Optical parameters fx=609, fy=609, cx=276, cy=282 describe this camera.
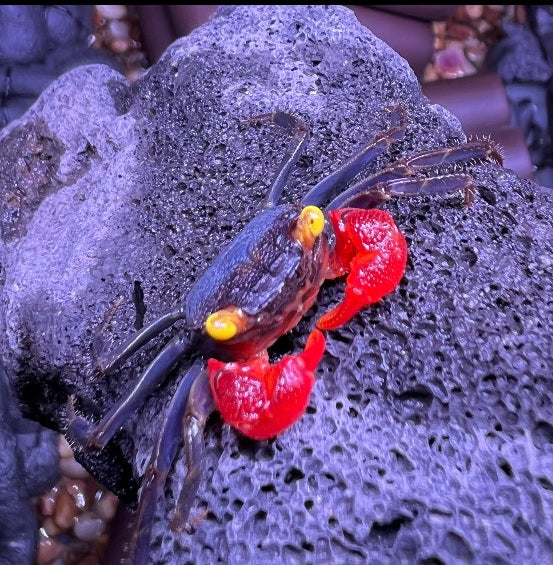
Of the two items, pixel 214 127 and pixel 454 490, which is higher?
pixel 214 127

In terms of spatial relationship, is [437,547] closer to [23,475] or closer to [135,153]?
[135,153]

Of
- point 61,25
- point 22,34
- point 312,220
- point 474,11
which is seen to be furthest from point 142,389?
point 474,11

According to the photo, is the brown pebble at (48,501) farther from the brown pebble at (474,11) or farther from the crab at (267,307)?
the brown pebble at (474,11)

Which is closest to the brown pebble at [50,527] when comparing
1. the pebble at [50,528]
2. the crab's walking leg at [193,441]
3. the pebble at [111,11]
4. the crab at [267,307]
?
the pebble at [50,528]

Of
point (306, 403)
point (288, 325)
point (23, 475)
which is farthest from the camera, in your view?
point (23, 475)

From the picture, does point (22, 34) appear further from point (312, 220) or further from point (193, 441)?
point (193, 441)

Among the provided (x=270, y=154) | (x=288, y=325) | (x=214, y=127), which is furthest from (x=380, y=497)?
(x=214, y=127)

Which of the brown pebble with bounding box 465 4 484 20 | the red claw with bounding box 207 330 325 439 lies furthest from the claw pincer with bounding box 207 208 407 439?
the brown pebble with bounding box 465 4 484 20
